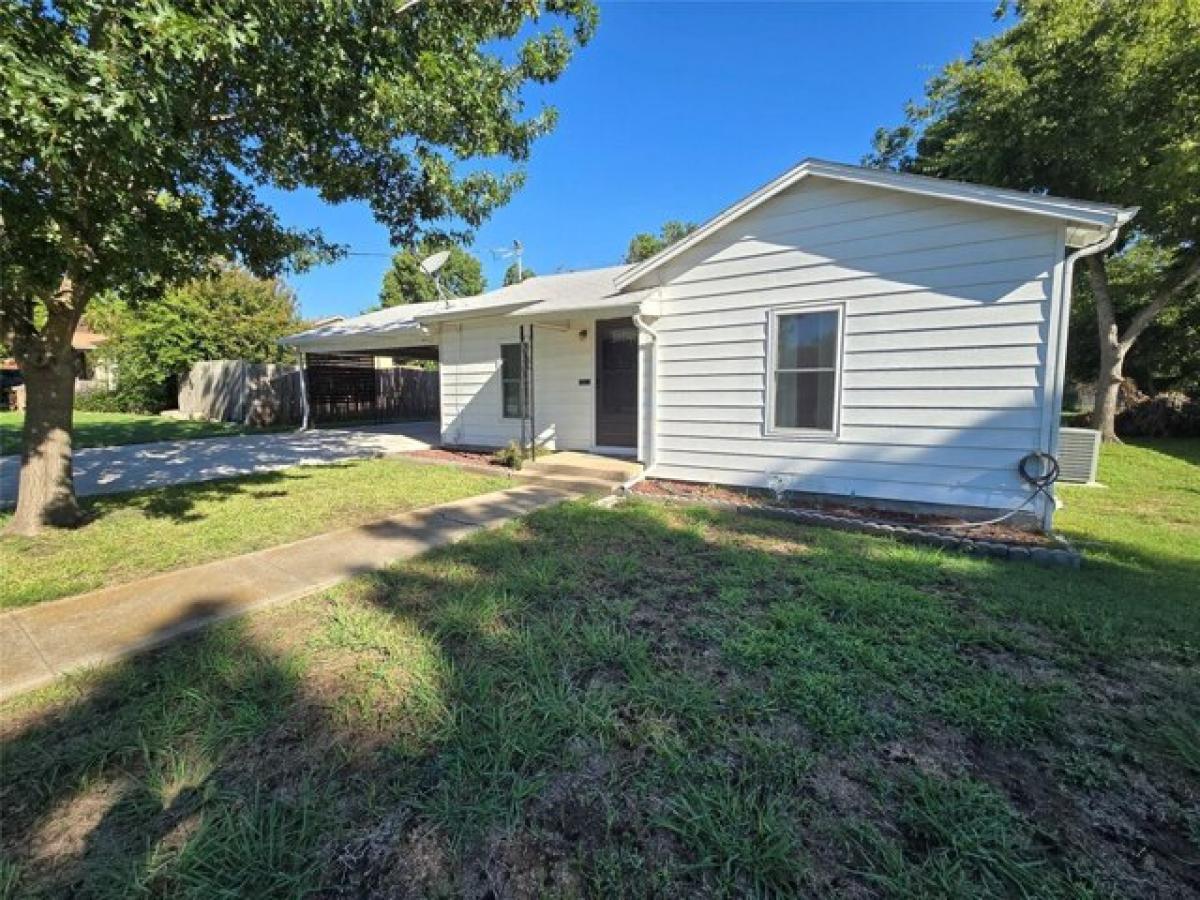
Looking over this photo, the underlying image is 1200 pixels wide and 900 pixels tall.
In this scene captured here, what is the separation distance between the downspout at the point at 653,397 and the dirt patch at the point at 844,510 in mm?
369

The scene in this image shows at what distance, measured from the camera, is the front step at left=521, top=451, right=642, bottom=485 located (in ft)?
24.0

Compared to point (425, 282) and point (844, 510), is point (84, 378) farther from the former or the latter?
point (844, 510)

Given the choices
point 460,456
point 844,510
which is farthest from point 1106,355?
point 460,456

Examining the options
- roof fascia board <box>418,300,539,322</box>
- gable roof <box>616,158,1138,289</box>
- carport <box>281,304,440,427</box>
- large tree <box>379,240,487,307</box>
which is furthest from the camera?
large tree <box>379,240,487,307</box>

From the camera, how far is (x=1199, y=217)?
986 cm

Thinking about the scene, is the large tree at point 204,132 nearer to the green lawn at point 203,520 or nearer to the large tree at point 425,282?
the green lawn at point 203,520

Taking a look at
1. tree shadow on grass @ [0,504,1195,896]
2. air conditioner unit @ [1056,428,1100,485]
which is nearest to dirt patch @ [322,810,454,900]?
tree shadow on grass @ [0,504,1195,896]

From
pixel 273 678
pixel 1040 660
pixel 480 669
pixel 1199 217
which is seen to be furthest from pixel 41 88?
pixel 1199 217

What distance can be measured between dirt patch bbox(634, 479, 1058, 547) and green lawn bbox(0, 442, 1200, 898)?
47.1 inches

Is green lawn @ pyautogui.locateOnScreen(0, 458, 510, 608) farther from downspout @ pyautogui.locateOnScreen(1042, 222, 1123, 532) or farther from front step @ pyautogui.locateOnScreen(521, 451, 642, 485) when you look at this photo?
downspout @ pyautogui.locateOnScreen(1042, 222, 1123, 532)

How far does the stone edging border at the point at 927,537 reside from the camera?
170 inches

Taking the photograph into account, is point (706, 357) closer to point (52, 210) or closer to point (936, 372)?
point (936, 372)

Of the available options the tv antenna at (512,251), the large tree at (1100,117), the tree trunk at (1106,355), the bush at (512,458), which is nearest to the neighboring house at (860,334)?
the bush at (512,458)

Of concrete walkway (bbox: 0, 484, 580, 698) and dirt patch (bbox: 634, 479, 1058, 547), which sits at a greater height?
dirt patch (bbox: 634, 479, 1058, 547)
